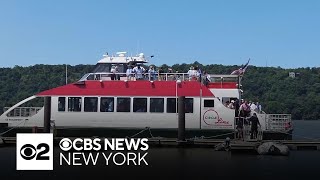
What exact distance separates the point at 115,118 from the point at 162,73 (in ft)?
11.3

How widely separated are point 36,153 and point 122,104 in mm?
8069

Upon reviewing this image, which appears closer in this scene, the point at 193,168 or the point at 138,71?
the point at 193,168

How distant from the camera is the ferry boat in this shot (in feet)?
80.6

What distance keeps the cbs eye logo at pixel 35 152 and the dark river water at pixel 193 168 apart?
1.65ft

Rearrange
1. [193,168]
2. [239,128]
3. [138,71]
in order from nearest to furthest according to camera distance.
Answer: [193,168]
[239,128]
[138,71]

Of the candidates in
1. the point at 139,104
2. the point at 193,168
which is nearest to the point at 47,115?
the point at 139,104

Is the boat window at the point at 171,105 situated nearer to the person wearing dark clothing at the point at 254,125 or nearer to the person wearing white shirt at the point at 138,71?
the person wearing white shirt at the point at 138,71

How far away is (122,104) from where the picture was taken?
2525 centimetres

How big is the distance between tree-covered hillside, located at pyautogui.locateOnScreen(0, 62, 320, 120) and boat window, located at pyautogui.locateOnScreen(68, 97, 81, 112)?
111 ft

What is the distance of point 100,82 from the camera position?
25.9m

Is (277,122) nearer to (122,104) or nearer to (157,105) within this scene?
(157,105)

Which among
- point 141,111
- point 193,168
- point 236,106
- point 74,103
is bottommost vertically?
point 193,168

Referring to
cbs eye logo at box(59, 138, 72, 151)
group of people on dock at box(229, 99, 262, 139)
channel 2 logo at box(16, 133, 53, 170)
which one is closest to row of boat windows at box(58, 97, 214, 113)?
group of people on dock at box(229, 99, 262, 139)

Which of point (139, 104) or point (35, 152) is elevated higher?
point (139, 104)
